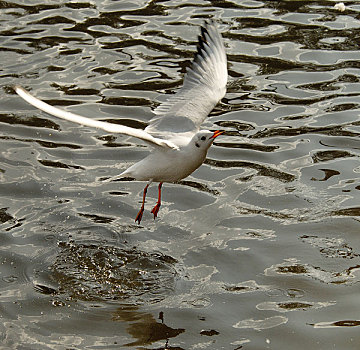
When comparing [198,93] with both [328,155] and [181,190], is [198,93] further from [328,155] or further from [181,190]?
[328,155]

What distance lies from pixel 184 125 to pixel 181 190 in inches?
46.0

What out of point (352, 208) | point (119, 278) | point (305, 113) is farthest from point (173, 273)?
point (305, 113)

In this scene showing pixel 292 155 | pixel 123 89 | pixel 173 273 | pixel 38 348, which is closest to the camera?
pixel 38 348

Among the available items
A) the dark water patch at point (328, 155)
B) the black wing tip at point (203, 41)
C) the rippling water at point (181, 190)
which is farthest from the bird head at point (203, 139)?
the dark water patch at point (328, 155)

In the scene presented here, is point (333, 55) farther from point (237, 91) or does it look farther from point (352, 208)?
point (352, 208)

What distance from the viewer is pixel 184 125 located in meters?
8.83

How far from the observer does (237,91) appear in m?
12.1

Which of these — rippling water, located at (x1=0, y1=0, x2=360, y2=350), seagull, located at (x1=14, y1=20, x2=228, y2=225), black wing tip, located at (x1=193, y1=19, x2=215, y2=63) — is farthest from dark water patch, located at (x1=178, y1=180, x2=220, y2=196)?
black wing tip, located at (x1=193, y1=19, x2=215, y2=63)

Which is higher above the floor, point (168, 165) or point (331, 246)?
point (168, 165)

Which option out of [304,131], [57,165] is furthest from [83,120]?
[304,131]

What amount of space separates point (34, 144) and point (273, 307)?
4.23 metres

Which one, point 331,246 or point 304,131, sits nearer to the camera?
point 331,246

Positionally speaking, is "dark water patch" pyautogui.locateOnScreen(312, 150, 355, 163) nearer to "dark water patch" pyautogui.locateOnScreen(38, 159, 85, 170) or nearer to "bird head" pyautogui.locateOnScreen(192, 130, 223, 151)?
"bird head" pyautogui.locateOnScreen(192, 130, 223, 151)

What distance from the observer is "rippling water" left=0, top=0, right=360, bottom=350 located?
24.7 feet
